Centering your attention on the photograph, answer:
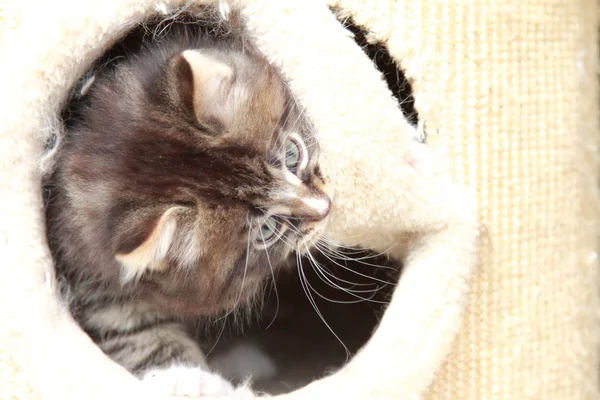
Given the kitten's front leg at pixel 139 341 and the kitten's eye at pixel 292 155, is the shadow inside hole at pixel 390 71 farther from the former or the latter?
the kitten's front leg at pixel 139 341

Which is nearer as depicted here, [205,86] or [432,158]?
[205,86]

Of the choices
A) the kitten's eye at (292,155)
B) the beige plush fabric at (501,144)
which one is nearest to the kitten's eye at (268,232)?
the kitten's eye at (292,155)

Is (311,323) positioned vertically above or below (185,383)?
below

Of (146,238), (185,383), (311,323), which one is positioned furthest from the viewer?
(311,323)

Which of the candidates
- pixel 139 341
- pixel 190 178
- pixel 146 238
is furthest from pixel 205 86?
pixel 139 341

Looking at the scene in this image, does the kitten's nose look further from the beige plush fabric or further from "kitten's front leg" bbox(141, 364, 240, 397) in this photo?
"kitten's front leg" bbox(141, 364, 240, 397)

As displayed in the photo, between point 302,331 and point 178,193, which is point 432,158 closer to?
point 178,193

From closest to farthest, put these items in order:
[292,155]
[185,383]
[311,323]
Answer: [185,383] → [292,155] → [311,323]

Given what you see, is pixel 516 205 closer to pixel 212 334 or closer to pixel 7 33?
pixel 212 334
